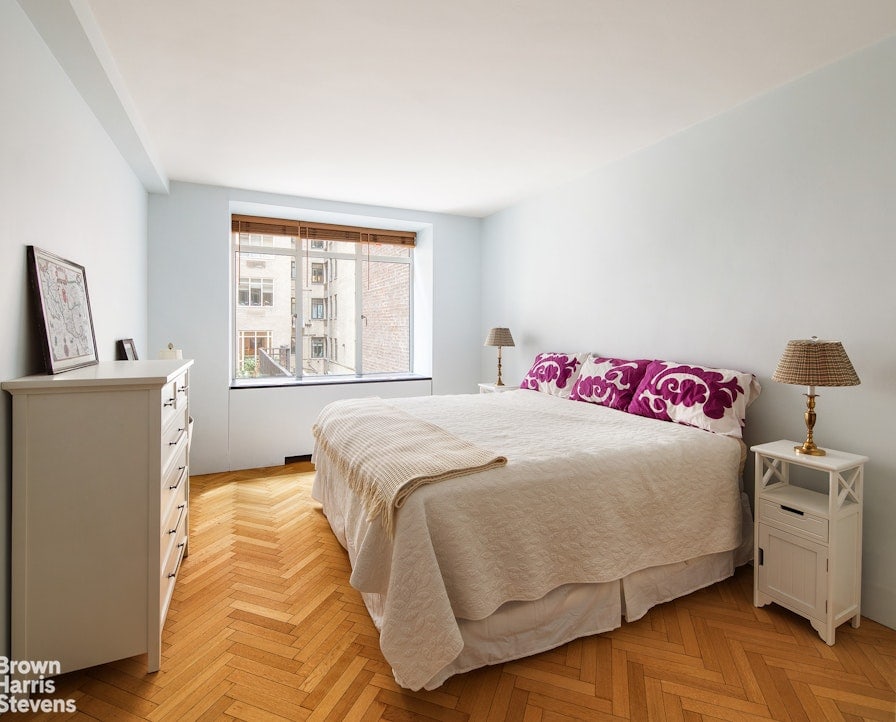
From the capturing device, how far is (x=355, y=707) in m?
1.59

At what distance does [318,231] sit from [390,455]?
3525 millimetres

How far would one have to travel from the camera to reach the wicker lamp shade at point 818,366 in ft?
6.42

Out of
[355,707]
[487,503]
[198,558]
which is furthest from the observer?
[198,558]

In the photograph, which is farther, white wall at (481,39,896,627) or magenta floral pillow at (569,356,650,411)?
magenta floral pillow at (569,356,650,411)

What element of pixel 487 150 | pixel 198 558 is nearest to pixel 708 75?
pixel 487 150

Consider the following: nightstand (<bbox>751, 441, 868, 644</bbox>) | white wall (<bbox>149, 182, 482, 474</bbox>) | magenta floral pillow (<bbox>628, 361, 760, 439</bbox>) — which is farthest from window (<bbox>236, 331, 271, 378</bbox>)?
nightstand (<bbox>751, 441, 868, 644</bbox>)

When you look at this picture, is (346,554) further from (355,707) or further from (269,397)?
(269,397)

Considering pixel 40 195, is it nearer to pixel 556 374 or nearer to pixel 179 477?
pixel 179 477

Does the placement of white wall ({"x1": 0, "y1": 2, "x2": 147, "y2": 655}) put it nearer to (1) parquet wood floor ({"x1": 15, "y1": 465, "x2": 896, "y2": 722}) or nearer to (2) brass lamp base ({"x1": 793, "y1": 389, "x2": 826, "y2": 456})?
(1) parquet wood floor ({"x1": 15, "y1": 465, "x2": 896, "y2": 722})

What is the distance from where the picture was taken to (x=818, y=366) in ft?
6.48

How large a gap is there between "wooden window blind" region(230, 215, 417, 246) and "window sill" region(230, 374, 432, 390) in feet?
4.72

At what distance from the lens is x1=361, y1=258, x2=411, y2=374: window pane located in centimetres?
528

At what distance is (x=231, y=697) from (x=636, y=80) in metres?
3.17

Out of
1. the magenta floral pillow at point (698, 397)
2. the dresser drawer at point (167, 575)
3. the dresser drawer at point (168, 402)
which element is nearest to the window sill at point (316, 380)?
the dresser drawer at point (167, 575)
